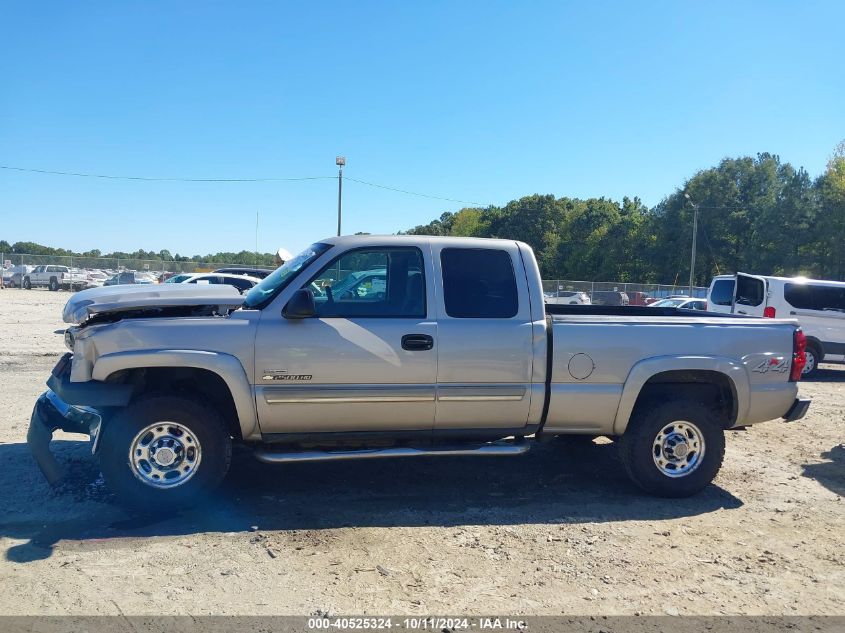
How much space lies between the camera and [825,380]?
1283cm

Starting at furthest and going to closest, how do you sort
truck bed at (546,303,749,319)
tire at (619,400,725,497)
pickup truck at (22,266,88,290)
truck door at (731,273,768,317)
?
pickup truck at (22,266,88,290), truck door at (731,273,768,317), truck bed at (546,303,749,319), tire at (619,400,725,497)

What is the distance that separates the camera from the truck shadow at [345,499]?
4512mm

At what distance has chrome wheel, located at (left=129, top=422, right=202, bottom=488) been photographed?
4609 mm

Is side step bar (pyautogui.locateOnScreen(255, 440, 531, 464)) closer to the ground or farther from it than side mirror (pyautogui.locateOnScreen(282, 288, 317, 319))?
closer to the ground

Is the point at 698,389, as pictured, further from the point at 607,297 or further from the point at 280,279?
the point at 607,297

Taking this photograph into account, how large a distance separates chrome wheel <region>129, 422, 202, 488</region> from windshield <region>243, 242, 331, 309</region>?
1.05m

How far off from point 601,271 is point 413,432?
6422 cm

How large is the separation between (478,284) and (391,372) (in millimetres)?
986

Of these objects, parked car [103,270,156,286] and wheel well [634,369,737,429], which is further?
parked car [103,270,156,286]

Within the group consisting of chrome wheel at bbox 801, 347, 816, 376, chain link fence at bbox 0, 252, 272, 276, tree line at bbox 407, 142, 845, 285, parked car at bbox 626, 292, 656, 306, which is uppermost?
tree line at bbox 407, 142, 845, 285

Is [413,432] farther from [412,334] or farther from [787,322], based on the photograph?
[787,322]

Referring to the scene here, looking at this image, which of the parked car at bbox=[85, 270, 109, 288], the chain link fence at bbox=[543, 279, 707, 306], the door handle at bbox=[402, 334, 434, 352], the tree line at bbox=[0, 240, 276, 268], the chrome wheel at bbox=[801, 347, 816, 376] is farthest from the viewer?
the tree line at bbox=[0, 240, 276, 268]

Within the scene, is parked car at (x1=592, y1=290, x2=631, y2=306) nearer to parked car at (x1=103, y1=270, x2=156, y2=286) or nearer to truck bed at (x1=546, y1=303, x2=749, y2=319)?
parked car at (x1=103, y1=270, x2=156, y2=286)

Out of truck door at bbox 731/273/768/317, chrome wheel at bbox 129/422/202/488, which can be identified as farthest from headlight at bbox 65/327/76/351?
truck door at bbox 731/273/768/317
